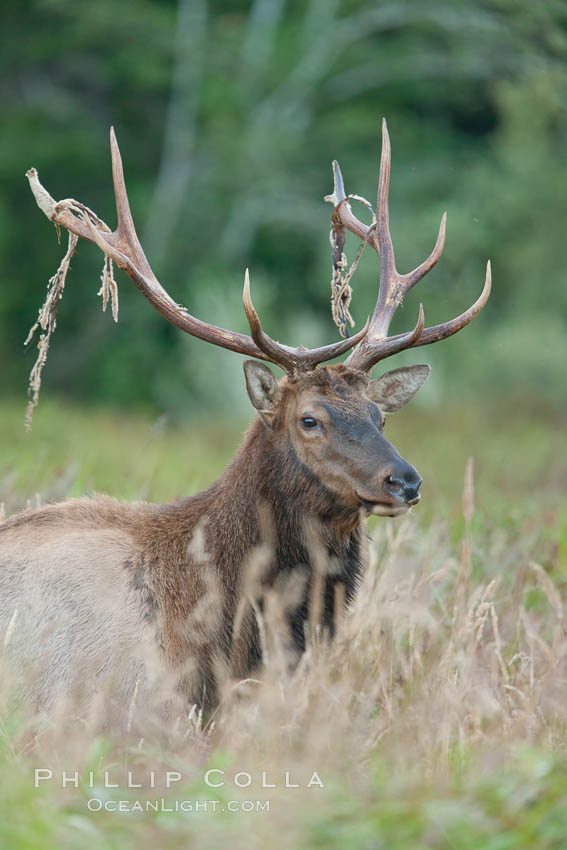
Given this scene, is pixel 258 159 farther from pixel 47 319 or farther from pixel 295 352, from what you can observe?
pixel 295 352

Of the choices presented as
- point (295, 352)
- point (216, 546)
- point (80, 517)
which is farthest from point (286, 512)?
point (80, 517)

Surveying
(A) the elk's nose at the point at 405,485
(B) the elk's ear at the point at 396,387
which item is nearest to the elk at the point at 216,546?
(A) the elk's nose at the point at 405,485

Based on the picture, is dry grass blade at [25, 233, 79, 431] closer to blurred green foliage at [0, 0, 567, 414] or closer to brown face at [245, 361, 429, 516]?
brown face at [245, 361, 429, 516]

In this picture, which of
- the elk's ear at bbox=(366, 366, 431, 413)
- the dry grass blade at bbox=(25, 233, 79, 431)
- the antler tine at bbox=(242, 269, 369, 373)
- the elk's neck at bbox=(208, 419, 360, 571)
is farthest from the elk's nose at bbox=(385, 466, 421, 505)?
the dry grass blade at bbox=(25, 233, 79, 431)

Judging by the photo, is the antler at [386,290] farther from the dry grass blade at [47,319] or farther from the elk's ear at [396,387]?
the dry grass blade at [47,319]

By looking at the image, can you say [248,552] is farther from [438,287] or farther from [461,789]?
[438,287]

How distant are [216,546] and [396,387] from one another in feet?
3.60

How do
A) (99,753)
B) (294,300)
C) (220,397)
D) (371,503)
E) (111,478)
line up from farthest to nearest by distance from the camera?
(294,300) → (220,397) → (111,478) → (371,503) → (99,753)

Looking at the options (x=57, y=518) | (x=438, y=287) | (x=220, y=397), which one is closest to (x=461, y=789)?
(x=57, y=518)

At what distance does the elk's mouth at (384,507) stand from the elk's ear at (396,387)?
75 cm

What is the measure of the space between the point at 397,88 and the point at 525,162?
13.7 feet

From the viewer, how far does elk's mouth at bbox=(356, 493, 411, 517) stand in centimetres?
451

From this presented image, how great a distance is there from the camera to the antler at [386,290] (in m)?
5.09

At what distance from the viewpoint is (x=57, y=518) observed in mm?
4875
